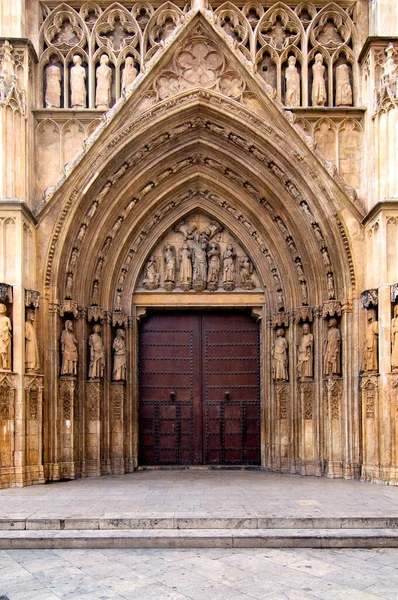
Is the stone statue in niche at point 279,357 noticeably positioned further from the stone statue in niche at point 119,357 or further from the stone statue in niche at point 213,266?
the stone statue in niche at point 119,357

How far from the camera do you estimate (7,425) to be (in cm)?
1055

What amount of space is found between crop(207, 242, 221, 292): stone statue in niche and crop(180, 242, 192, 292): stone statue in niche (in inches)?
15.9

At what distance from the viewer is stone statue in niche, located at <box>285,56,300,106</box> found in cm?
1204

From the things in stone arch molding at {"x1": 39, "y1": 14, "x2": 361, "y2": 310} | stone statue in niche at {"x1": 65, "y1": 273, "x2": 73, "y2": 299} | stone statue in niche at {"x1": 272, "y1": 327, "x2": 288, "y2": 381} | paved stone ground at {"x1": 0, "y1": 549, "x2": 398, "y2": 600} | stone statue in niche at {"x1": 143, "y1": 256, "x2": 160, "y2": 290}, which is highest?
stone arch molding at {"x1": 39, "y1": 14, "x2": 361, "y2": 310}

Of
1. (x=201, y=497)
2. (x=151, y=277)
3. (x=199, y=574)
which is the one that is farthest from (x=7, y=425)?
(x=199, y=574)

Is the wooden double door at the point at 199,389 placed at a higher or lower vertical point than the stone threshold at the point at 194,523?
higher

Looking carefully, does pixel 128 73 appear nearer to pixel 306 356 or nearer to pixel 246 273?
pixel 246 273

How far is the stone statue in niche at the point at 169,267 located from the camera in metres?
13.1

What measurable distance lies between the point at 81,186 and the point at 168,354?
3939 mm

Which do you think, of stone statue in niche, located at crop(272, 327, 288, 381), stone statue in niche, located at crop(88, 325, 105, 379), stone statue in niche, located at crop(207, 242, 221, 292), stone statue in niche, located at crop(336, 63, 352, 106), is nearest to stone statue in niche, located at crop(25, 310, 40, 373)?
stone statue in niche, located at crop(88, 325, 105, 379)

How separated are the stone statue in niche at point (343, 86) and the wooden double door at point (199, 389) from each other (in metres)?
4.71

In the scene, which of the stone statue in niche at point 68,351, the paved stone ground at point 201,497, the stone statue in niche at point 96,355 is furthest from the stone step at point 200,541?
the stone statue in niche at point 96,355

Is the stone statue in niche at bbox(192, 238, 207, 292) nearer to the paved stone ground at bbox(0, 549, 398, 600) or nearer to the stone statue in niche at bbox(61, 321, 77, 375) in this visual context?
the stone statue in niche at bbox(61, 321, 77, 375)

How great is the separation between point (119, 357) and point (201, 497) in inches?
158
